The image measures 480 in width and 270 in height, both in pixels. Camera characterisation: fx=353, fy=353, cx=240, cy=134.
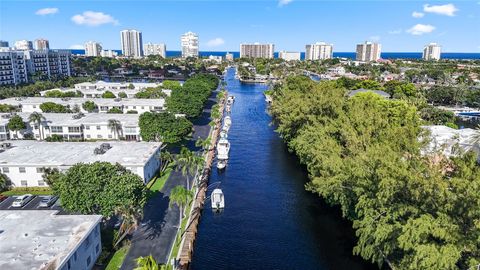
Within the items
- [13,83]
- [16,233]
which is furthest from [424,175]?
[13,83]

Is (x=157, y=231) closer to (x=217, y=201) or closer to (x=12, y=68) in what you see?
(x=217, y=201)

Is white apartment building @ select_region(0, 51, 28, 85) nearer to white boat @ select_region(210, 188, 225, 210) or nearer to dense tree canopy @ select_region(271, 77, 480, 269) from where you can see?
white boat @ select_region(210, 188, 225, 210)

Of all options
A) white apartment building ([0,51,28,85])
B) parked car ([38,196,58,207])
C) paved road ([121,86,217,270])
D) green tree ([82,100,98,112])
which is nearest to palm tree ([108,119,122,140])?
green tree ([82,100,98,112])

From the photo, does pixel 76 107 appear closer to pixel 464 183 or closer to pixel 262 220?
pixel 262 220

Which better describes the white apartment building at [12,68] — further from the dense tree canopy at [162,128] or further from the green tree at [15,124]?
the dense tree canopy at [162,128]

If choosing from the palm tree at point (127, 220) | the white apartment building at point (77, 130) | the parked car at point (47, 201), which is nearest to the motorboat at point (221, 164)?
the white apartment building at point (77, 130)
